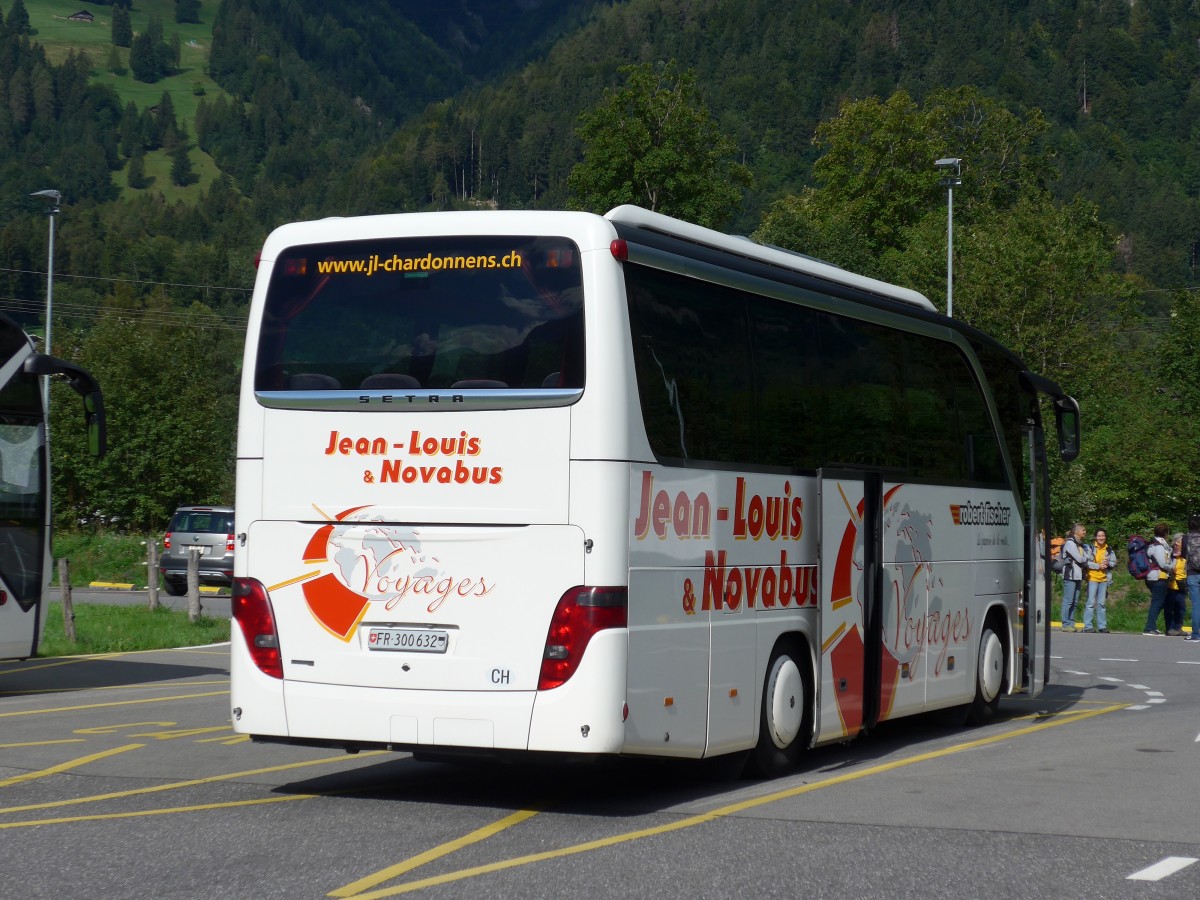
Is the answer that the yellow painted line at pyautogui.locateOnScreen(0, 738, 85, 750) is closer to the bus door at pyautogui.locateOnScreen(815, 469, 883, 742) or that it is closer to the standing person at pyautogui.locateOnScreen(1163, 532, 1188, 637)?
the bus door at pyautogui.locateOnScreen(815, 469, 883, 742)

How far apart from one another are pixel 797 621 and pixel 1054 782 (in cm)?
185

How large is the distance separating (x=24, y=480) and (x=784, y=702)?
322 inches

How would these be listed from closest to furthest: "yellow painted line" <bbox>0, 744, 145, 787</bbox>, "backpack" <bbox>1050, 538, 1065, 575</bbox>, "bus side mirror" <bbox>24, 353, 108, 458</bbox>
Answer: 1. "yellow painted line" <bbox>0, 744, 145, 787</bbox>
2. "bus side mirror" <bbox>24, 353, 108, 458</bbox>
3. "backpack" <bbox>1050, 538, 1065, 575</bbox>

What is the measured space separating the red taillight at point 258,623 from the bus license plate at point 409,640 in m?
0.62

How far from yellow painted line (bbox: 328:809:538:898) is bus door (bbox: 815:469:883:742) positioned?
2763 millimetres

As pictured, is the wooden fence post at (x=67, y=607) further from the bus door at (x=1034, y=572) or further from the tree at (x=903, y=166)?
the tree at (x=903, y=166)

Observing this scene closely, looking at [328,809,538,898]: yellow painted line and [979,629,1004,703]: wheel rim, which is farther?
[979,629,1004,703]: wheel rim

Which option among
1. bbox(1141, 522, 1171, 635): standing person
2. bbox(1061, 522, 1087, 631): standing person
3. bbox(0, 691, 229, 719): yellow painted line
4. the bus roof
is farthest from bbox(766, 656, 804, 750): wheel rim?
bbox(1061, 522, 1087, 631): standing person

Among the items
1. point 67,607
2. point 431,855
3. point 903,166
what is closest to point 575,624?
point 431,855

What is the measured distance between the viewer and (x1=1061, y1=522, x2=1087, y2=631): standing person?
98.7 feet

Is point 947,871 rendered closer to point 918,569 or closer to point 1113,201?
point 918,569

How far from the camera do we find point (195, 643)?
23.3 metres

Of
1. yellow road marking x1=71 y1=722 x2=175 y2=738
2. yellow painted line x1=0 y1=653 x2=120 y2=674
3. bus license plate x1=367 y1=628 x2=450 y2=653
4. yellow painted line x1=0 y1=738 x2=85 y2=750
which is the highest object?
bus license plate x1=367 y1=628 x2=450 y2=653

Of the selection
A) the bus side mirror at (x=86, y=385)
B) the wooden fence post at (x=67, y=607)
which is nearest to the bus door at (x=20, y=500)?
the bus side mirror at (x=86, y=385)
